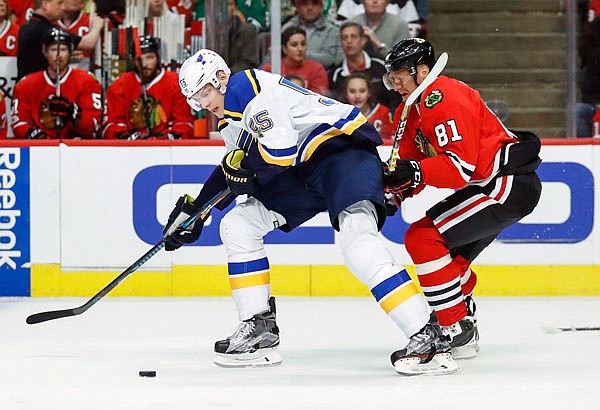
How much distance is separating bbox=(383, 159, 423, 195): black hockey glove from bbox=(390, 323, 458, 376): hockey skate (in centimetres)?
42

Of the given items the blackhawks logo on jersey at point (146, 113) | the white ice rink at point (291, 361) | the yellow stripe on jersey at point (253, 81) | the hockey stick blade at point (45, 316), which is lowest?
the white ice rink at point (291, 361)

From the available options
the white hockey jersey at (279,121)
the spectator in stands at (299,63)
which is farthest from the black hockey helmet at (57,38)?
the white hockey jersey at (279,121)

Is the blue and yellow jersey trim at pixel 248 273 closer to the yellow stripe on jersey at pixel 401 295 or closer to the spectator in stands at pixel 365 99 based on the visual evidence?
the yellow stripe on jersey at pixel 401 295

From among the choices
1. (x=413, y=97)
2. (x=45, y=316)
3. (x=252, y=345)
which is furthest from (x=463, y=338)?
(x=45, y=316)

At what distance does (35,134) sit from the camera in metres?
5.84

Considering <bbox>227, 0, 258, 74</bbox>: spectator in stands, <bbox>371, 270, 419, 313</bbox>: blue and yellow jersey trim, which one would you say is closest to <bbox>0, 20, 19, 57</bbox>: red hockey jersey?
<bbox>227, 0, 258, 74</bbox>: spectator in stands

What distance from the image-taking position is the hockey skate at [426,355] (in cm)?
339

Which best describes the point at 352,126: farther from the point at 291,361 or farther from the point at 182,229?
the point at 291,361

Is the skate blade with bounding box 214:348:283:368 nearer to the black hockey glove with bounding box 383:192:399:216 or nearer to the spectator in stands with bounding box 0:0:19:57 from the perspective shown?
the black hockey glove with bounding box 383:192:399:216

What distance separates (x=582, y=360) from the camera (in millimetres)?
Result: 3719

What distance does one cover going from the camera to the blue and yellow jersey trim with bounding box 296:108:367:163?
353 centimetres

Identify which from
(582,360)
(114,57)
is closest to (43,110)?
(114,57)

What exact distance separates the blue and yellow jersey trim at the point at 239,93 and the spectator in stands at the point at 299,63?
227cm

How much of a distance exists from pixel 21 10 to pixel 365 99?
1796mm
